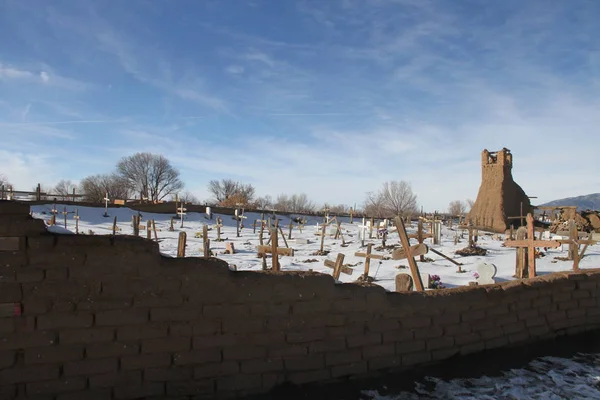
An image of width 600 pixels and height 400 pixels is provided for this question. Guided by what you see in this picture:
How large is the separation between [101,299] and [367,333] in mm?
2758

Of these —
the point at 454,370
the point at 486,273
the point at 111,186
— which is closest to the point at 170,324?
the point at 454,370

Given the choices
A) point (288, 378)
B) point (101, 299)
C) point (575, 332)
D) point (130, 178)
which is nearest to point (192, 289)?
point (101, 299)

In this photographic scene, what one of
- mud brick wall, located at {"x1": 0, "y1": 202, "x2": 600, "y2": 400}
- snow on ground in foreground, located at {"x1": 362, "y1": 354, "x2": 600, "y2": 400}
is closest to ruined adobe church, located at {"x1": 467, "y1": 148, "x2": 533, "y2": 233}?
snow on ground in foreground, located at {"x1": 362, "y1": 354, "x2": 600, "y2": 400}

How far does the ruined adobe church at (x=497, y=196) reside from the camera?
120ft

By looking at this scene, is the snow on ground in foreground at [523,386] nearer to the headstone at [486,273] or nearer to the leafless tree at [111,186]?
the headstone at [486,273]

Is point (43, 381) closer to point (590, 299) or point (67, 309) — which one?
point (67, 309)

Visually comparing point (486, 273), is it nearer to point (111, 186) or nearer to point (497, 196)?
point (497, 196)

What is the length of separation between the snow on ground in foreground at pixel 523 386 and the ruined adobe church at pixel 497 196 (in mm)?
32962

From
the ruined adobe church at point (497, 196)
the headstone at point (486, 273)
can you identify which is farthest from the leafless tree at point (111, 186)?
the headstone at point (486, 273)

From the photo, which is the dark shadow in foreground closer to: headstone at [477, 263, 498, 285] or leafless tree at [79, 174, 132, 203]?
headstone at [477, 263, 498, 285]

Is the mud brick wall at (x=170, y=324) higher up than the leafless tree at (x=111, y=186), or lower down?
lower down

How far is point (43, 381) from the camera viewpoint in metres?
3.54

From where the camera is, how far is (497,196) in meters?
36.9

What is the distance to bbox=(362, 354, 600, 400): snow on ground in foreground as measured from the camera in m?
4.52
